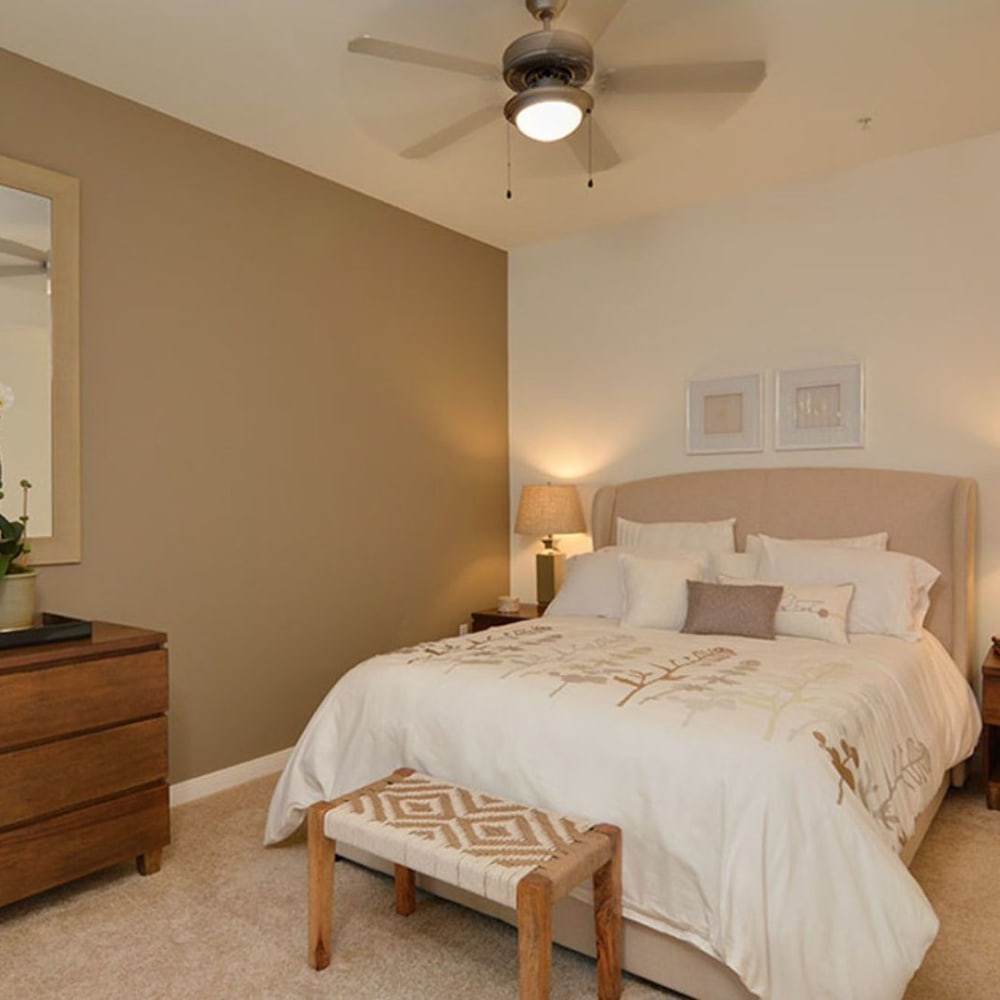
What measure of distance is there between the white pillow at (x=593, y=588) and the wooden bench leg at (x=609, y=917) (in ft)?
5.65

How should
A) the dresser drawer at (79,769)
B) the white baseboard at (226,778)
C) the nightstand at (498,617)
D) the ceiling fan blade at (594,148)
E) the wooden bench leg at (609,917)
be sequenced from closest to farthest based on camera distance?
1. the wooden bench leg at (609,917)
2. the dresser drawer at (79,769)
3. the ceiling fan blade at (594,148)
4. the white baseboard at (226,778)
5. the nightstand at (498,617)

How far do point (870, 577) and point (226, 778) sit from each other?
2.79 m

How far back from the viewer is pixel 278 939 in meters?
2.19

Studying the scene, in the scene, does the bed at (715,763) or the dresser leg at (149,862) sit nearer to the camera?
the bed at (715,763)

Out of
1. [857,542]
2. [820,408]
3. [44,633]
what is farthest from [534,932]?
[820,408]

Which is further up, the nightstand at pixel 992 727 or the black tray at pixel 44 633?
the black tray at pixel 44 633

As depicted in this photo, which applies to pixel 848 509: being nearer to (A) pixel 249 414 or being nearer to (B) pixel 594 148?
(B) pixel 594 148

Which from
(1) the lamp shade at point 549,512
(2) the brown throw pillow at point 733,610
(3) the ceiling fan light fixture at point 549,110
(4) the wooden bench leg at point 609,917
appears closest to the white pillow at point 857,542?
(2) the brown throw pillow at point 733,610

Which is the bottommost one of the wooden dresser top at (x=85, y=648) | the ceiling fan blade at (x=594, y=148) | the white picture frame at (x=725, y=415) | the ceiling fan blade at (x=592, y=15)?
the wooden dresser top at (x=85, y=648)

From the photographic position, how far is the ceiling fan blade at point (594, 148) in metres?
2.49

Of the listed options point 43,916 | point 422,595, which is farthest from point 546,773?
point 422,595

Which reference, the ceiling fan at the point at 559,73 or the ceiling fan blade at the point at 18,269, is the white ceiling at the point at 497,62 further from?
the ceiling fan blade at the point at 18,269

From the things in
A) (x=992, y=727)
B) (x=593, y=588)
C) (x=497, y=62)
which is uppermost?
(x=497, y=62)

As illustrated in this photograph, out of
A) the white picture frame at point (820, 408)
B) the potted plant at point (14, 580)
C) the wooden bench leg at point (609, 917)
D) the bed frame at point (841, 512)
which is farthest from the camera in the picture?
the white picture frame at point (820, 408)
